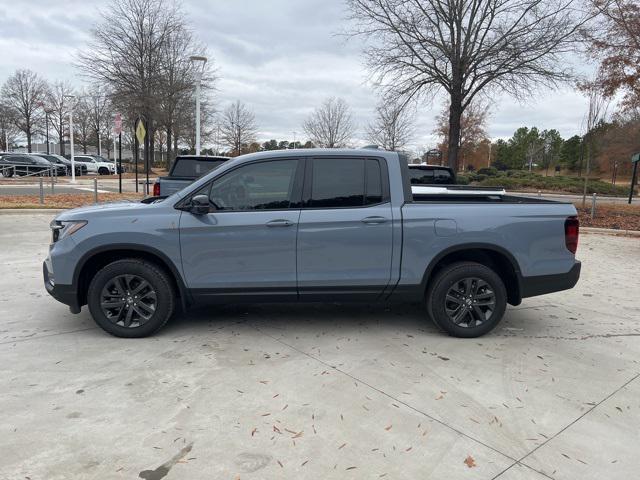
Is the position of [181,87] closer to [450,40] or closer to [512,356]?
[450,40]

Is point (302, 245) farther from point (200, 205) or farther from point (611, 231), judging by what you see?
point (611, 231)

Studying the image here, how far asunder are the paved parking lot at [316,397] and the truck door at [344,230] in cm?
57

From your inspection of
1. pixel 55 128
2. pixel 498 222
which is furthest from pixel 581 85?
pixel 55 128

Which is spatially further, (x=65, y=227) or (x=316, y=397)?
(x=65, y=227)

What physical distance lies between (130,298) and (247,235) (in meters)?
1.26

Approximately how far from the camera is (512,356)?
14.0ft

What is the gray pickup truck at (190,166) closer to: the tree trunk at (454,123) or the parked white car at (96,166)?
the tree trunk at (454,123)

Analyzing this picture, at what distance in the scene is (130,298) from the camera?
4.44 metres

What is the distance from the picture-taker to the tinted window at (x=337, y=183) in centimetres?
449

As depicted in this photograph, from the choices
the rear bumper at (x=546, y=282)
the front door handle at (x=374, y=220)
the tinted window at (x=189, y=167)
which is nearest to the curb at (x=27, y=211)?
the tinted window at (x=189, y=167)

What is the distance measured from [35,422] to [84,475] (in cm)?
75

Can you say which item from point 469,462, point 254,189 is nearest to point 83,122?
point 254,189

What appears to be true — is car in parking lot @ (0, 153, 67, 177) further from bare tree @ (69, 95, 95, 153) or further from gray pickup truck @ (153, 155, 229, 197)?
gray pickup truck @ (153, 155, 229, 197)

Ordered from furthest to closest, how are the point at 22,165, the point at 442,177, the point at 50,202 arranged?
1. the point at 22,165
2. the point at 50,202
3. the point at 442,177
